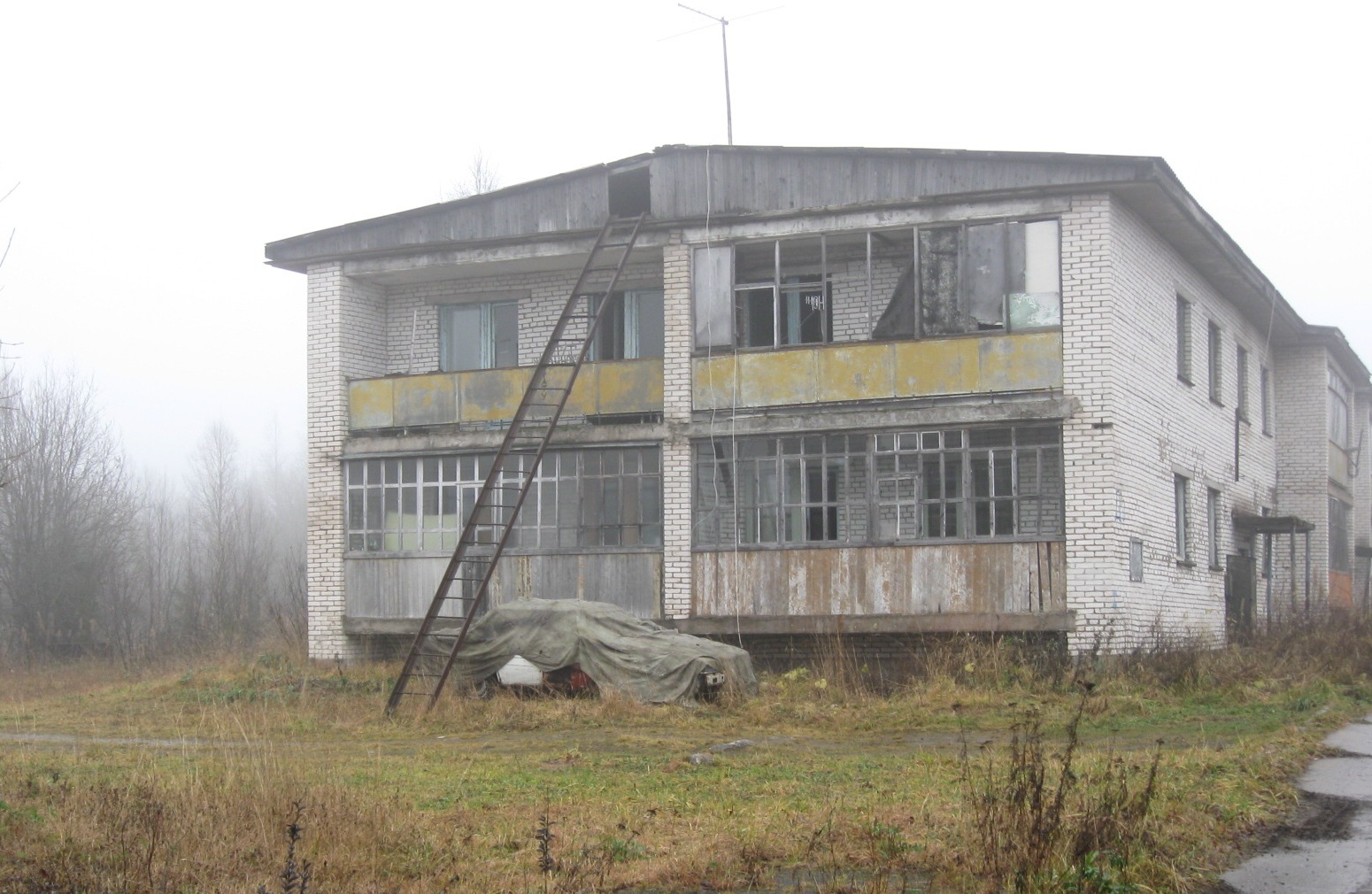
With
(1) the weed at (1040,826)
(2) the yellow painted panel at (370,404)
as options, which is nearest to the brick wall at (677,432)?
(2) the yellow painted panel at (370,404)

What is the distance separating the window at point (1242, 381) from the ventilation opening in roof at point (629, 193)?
11.8 m

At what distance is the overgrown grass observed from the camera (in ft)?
23.5

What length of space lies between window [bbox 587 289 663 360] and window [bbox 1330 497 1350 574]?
54.9ft

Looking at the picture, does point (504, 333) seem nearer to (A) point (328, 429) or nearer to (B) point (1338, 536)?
(A) point (328, 429)

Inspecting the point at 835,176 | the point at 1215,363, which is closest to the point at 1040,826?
the point at 835,176

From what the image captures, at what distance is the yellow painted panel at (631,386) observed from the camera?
21.4 m

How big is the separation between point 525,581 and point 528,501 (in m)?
1.22

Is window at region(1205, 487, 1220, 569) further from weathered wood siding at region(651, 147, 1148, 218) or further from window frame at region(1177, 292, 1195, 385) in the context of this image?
weathered wood siding at region(651, 147, 1148, 218)

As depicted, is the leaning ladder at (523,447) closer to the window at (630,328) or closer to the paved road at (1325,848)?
the window at (630,328)

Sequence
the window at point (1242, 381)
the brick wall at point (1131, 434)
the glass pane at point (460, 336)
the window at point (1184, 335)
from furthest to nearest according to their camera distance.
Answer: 1. the window at point (1242, 381)
2. the glass pane at point (460, 336)
3. the window at point (1184, 335)
4. the brick wall at point (1131, 434)

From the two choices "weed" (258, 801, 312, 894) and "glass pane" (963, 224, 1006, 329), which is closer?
"weed" (258, 801, 312, 894)

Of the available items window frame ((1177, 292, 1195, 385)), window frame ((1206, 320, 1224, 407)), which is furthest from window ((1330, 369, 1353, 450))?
window frame ((1177, 292, 1195, 385))

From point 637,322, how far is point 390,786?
512 inches

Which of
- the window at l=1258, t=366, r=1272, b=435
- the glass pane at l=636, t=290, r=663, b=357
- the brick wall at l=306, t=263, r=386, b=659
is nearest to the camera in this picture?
the glass pane at l=636, t=290, r=663, b=357
